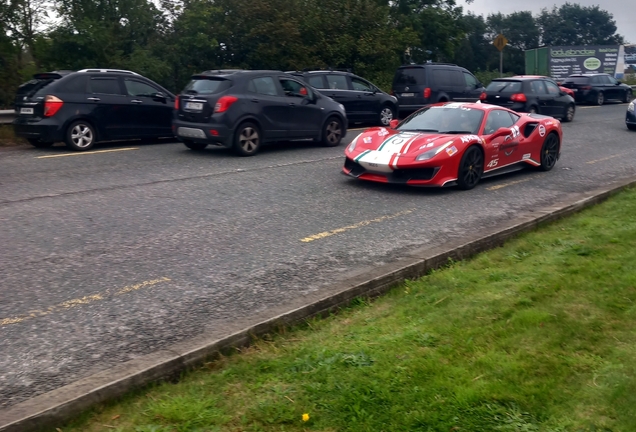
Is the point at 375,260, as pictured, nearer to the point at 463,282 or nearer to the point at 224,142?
the point at 463,282

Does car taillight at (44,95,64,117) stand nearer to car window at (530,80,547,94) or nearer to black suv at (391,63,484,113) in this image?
black suv at (391,63,484,113)

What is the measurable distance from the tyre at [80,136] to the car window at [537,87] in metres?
14.2

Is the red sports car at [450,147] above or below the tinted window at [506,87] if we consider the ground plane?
below

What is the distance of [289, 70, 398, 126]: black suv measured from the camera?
19781mm

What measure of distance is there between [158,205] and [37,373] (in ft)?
16.8

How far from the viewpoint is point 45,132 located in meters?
14.2

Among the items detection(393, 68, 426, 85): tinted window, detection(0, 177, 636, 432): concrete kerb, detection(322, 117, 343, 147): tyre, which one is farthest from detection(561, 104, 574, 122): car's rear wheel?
detection(0, 177, 636, 432): concrete kerb

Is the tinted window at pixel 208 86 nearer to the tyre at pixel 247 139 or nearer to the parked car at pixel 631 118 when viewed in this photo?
the tyre at pixel 247 139

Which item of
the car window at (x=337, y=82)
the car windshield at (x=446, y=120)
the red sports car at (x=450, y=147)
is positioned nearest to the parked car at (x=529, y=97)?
the car window at (x=337, y=82)

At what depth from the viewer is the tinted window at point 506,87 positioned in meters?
22.7

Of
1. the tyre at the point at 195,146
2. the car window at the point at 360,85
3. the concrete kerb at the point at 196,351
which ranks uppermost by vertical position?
the car window at the point at 360,85

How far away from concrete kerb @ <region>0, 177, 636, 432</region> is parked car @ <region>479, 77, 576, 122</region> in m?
15.8

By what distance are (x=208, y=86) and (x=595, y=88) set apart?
80.4ft

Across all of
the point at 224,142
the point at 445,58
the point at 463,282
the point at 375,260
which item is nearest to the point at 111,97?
the point at 224,142
